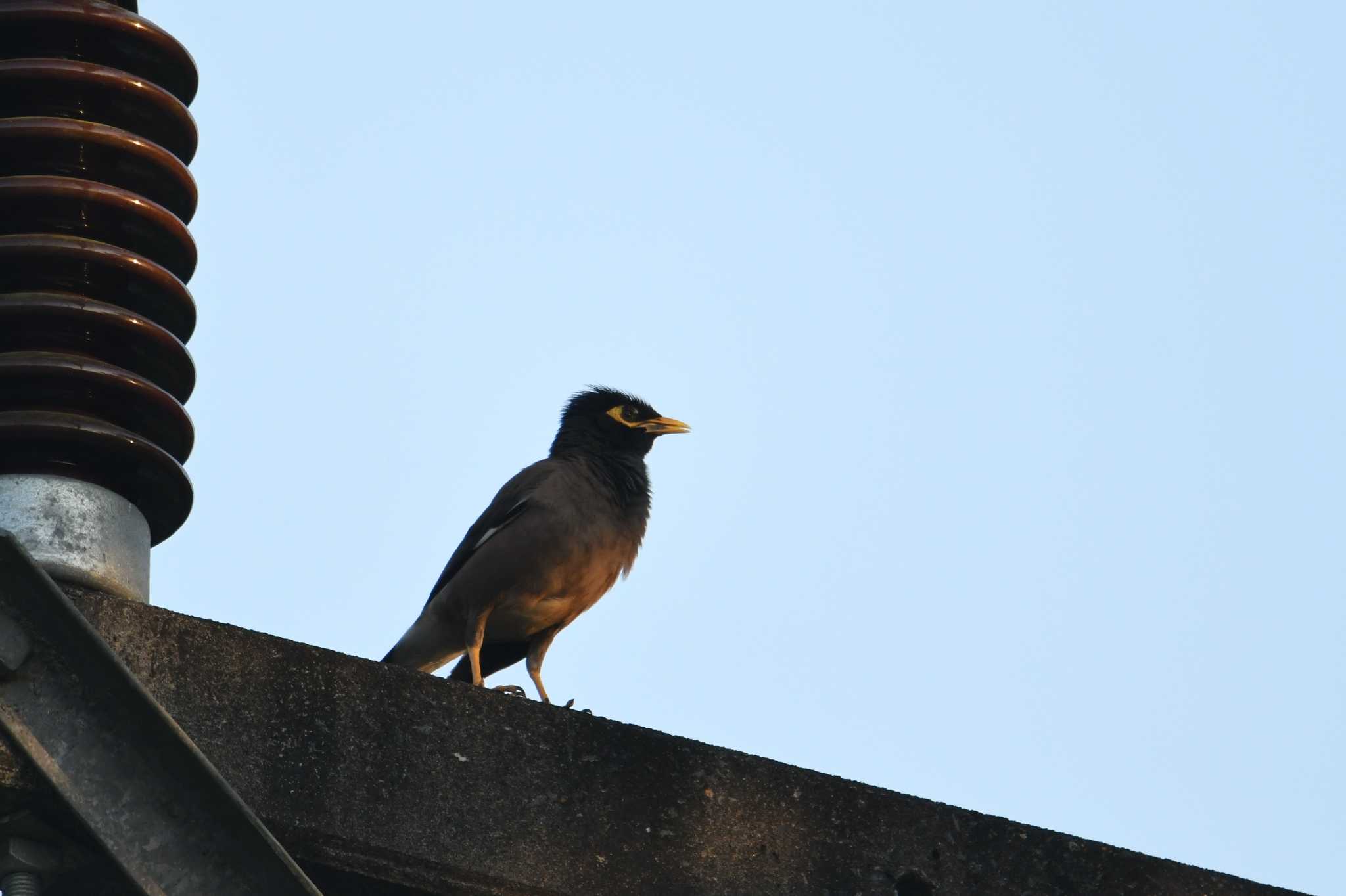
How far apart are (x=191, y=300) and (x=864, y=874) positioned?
2033 millimetres

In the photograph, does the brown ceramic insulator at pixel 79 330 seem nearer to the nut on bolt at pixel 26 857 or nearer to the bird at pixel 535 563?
the nut on bolt at pixel 26 857

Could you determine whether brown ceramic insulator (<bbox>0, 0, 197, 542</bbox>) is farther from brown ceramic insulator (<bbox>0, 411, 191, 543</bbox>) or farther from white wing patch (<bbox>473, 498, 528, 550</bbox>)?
white wing patch (<bbox>473, 498, 528, 550</bbox>)

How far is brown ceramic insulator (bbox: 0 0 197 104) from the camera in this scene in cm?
484

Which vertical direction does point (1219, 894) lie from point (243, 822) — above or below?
above

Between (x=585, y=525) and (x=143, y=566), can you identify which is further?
(x=585, y=525)

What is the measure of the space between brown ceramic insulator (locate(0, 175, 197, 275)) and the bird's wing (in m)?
4.09

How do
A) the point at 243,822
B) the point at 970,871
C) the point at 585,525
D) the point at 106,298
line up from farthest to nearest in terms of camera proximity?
the point at 585,525 → the point at 106,298 → the point at 970,871 → the point at 243,822

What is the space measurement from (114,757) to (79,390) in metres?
1.52

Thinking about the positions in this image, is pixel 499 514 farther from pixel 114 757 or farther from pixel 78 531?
pixel 114 757

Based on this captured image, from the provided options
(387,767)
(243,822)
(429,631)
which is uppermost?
(429,631)

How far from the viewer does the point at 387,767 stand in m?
3.90

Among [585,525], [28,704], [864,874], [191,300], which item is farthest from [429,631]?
[28,704]

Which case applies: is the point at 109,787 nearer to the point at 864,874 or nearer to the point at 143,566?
the point at 143,566

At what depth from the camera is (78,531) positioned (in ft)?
13.6
